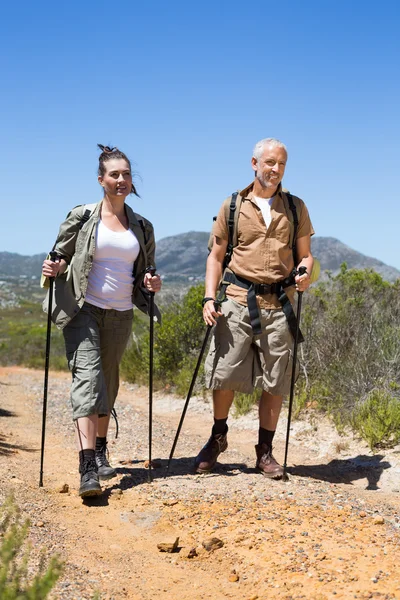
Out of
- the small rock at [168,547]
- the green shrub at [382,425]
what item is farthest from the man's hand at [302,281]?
the green shrub at [382,425]

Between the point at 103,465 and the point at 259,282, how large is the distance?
1.90 m

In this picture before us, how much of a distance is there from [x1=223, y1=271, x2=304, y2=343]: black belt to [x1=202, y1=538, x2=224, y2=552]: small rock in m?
1.57

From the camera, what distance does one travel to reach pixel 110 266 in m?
4.96

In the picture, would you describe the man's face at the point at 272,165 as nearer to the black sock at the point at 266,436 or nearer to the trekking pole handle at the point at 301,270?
the trekking pole handle at the point at 301,270

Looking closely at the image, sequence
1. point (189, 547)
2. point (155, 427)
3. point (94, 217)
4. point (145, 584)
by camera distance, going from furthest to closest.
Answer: point (155, 427)
point (94, 217)
point (189, 547)
point (145, 584)

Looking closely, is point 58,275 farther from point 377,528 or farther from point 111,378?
point 377,528

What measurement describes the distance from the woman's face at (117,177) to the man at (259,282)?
751 millimetres

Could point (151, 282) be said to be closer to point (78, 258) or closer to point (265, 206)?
point (78, 258)

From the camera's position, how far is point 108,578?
12.0 feet

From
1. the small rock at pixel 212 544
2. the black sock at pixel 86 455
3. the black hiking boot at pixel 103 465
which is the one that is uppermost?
the black sock at pixel 86 455

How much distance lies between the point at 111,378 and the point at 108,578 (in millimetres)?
1839

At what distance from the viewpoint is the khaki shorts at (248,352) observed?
16.7 ft

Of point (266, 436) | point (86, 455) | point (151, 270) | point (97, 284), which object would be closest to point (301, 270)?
point (151, 270)

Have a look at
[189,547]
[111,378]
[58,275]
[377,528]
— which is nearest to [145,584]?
[189,547]
